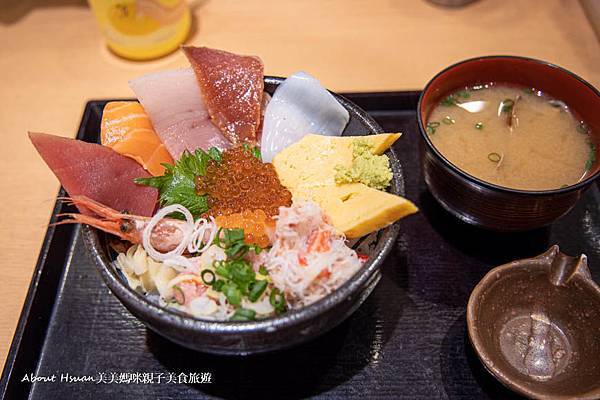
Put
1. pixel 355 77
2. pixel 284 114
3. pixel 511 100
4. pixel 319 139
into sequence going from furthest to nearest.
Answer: pixel 355 77
pixel 511 100
pixel 284 114
pixel 319 139

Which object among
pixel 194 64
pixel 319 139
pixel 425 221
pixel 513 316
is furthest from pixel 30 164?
pixel 513 316

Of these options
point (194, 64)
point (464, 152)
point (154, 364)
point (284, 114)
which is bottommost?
point (154, 364)

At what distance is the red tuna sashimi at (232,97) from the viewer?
1815 mm

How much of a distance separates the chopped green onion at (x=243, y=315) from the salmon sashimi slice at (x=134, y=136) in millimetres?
628

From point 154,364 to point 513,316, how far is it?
1.13 metres

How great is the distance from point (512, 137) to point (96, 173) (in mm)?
1474

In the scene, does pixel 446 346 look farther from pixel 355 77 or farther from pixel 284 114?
pixel 355 77

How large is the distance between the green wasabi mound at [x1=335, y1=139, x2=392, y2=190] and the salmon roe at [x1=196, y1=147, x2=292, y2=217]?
18 centimetres

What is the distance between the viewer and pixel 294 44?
2740 mm

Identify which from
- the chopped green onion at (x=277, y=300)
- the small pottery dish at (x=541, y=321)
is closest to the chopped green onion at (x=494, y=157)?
the small pottery dish at (x=541, y=321)

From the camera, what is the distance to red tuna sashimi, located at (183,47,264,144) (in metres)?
1.82

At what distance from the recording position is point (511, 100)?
77.9 inches

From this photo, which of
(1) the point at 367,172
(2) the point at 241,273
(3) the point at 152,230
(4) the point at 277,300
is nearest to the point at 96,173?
(3) the point at 152,230

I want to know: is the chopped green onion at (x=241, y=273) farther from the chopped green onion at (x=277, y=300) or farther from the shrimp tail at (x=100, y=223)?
the shrimp tail at (x=100, y=223)
